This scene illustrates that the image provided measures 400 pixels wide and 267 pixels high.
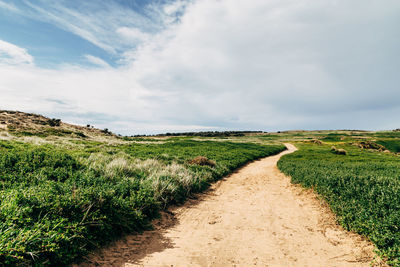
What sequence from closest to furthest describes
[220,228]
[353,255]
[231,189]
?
1. [353,255]
2. [220,228]
3. [231,189]

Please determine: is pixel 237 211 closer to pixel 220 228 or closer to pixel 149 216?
pixel 220 228

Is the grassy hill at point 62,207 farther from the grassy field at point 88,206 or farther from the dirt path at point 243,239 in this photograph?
the dirt path at point 243,239

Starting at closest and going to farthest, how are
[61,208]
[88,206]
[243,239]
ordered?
[61,208]
[88,206]
[243,239]

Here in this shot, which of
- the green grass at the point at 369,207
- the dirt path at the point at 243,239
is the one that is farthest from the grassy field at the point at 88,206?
the dirt path at the point at 243,239

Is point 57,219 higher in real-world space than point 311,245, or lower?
higher

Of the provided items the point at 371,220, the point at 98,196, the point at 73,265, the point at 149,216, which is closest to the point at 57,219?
the point at 73,265

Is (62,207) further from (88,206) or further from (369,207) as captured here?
(369,207)

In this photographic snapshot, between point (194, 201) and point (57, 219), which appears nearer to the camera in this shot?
point (57, 219)

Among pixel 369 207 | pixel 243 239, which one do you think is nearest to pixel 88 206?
pixel 243 239

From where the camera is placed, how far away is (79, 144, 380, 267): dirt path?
5329 mm

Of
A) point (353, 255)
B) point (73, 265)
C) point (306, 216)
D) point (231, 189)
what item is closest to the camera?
point (73, 265)

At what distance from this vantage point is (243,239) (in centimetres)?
650

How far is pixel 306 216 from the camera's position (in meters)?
8.68

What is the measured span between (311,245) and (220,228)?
9.54 ft
